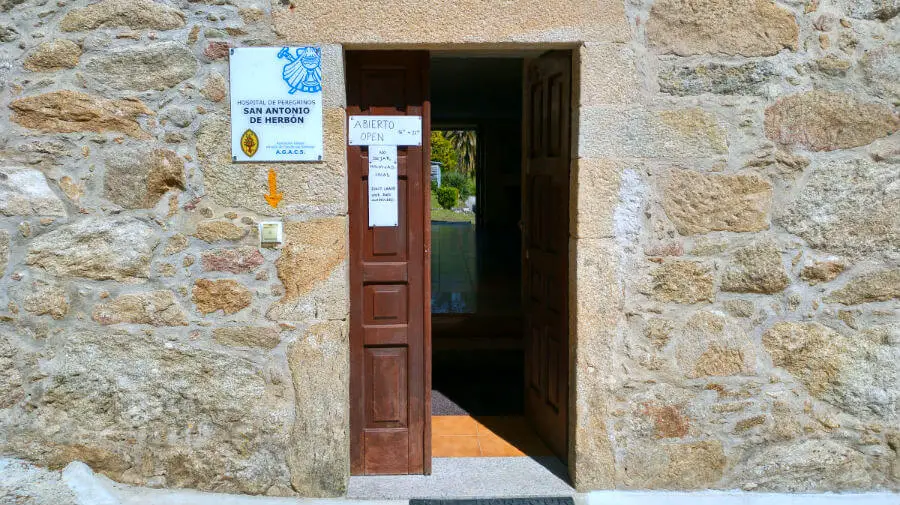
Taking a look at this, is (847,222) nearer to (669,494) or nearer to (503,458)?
(669,494)

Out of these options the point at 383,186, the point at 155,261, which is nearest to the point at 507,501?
the point at 383,186

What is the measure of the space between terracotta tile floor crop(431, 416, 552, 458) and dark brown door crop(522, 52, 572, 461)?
9 centimetres

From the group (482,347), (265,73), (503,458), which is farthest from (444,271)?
(265,73)

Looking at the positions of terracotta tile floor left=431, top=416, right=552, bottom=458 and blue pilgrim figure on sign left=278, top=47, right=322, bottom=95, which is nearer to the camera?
blue pilgrim figure on sign left=278, top=47, right=322, bottom=95

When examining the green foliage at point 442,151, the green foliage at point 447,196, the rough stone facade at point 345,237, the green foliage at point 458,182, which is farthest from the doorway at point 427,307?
the green foliage at point 442,151

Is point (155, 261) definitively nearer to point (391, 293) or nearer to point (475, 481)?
point (391, 293)

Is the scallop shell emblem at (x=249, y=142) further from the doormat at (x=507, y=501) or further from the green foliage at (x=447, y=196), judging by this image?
the green foliage at (x=447, y=196)

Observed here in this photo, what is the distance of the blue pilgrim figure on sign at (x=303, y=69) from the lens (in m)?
3.20

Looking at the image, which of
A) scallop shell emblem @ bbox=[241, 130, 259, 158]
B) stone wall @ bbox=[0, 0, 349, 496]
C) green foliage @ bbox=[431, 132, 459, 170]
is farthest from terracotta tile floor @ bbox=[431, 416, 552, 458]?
green foliage @ bbox=[431, 132, 459, 170]

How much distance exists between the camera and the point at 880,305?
329cm

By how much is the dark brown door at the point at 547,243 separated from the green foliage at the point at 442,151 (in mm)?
26957

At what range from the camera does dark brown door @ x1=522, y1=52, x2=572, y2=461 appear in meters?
3.58

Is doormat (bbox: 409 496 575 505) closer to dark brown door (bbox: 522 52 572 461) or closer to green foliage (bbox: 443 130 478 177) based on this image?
dark brown door (bbox: 522 52 572 461)

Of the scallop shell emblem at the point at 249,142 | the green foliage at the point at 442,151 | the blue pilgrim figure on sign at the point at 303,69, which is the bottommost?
the scallop shell emblem at the point at 249,142
